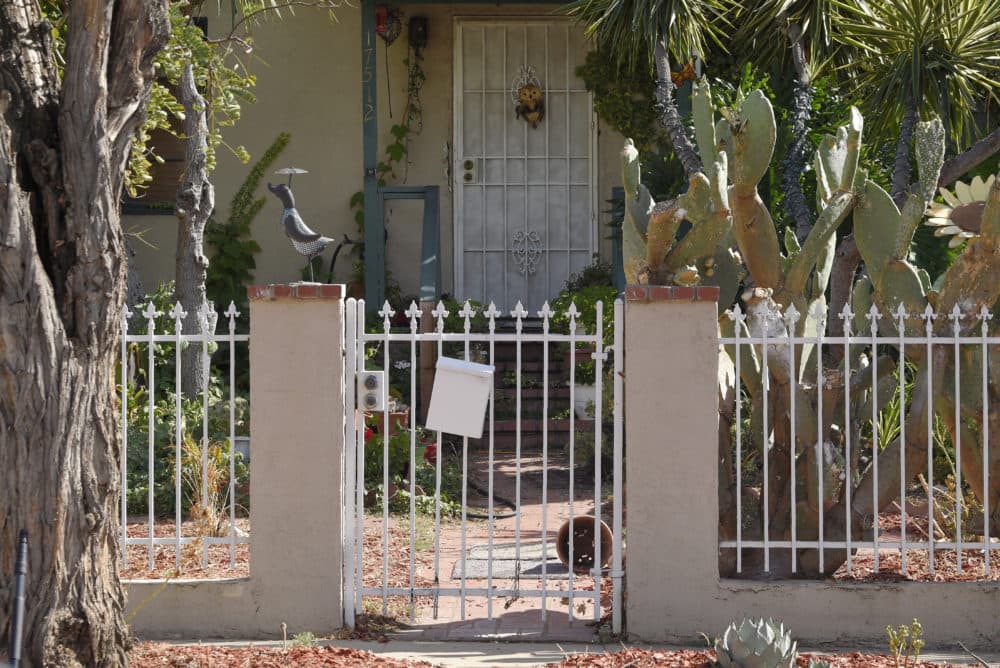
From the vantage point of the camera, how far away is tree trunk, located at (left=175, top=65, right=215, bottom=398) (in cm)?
888

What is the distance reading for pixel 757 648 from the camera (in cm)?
437

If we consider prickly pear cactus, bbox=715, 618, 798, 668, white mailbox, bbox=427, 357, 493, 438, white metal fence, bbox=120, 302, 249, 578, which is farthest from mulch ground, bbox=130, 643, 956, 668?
white mailbox, bbox=427, 357, 493, 438

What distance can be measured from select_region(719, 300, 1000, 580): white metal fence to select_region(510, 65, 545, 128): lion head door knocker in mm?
6448

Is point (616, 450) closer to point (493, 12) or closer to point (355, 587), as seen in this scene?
point (355, 587)

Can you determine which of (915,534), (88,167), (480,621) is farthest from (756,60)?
(88,167)

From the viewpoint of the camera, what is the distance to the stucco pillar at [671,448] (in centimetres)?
524

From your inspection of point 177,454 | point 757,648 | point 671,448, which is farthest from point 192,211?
point 757,648

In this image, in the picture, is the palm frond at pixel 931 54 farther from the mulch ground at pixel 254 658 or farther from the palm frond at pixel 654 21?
the mulch ground at pixel 254 658

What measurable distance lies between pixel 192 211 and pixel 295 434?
13.7 ft

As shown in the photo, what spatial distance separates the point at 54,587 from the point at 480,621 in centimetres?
203

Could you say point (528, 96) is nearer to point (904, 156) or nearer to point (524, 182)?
point (524, 182)

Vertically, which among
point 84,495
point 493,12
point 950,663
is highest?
point 493,12

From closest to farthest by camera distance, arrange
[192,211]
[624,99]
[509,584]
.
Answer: [509,584], [192,211], [624,99]

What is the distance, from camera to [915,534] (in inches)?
277
